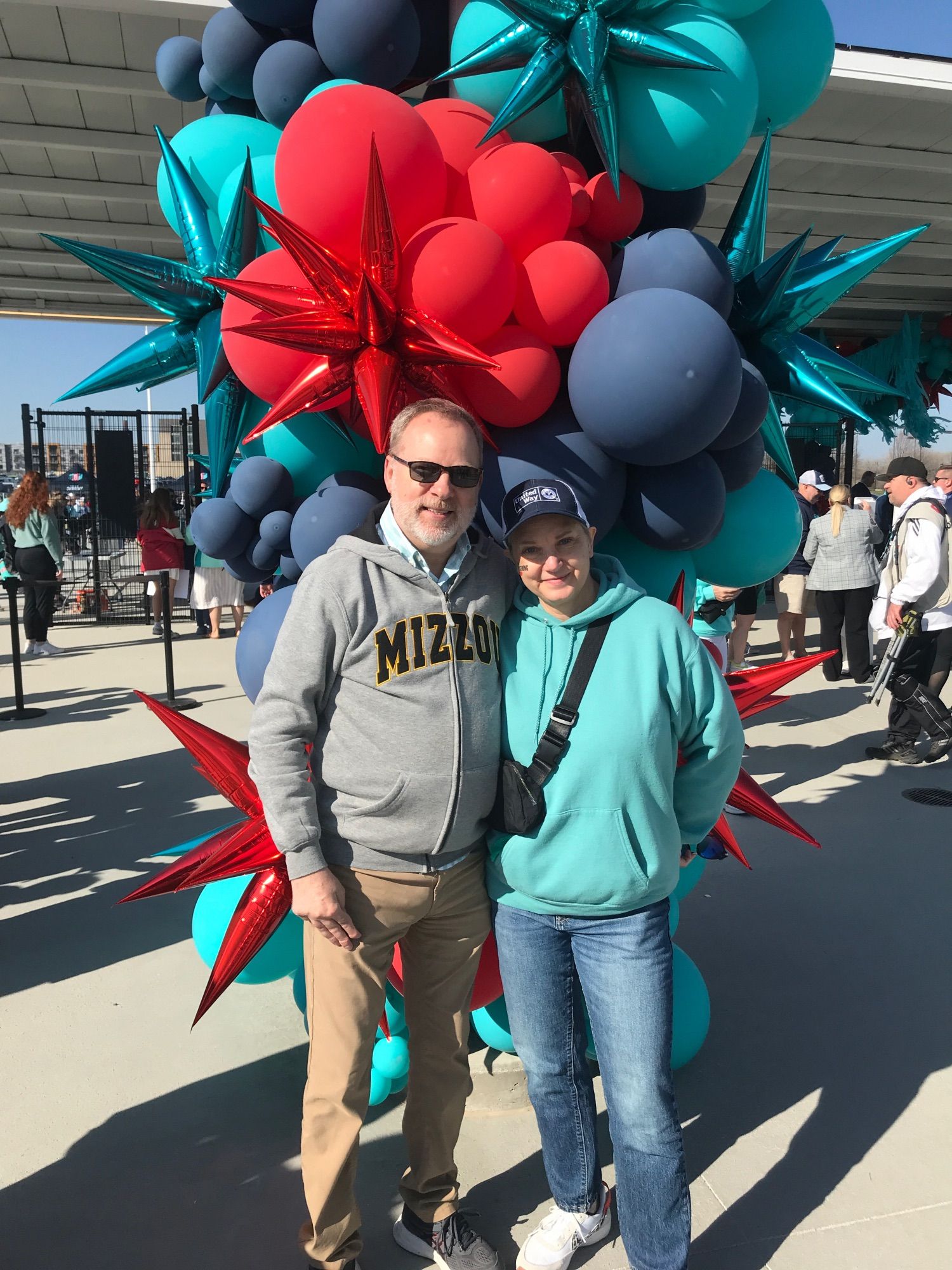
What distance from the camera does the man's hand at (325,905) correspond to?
6.05 ft

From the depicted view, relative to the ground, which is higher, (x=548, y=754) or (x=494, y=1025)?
(x=548, y=754)

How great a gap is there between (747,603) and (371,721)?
23.8 ft

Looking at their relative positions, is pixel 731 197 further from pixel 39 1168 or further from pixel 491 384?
pixel 39 1168

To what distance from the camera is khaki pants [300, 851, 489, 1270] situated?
194 cm

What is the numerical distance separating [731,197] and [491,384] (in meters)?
10.1

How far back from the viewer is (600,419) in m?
2.17

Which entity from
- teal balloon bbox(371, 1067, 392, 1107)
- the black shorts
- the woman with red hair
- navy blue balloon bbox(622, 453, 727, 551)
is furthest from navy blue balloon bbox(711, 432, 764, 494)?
the woman with red hair

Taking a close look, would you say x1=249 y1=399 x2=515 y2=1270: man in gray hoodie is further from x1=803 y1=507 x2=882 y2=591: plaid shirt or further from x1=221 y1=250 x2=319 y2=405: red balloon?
x1=803 y1=507 x2=882 y2=591: plaid shirt

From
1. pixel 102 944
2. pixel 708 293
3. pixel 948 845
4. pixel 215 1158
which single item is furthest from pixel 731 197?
pixel 215 1158

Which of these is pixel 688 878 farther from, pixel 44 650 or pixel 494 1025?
pixel 44 650

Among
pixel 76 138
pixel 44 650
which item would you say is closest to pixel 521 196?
pixel 76 138

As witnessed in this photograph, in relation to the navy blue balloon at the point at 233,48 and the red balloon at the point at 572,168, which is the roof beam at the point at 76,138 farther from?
the red balloon at the point at 572,168

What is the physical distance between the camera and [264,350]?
2.23 metres

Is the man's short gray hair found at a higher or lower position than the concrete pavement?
higher
